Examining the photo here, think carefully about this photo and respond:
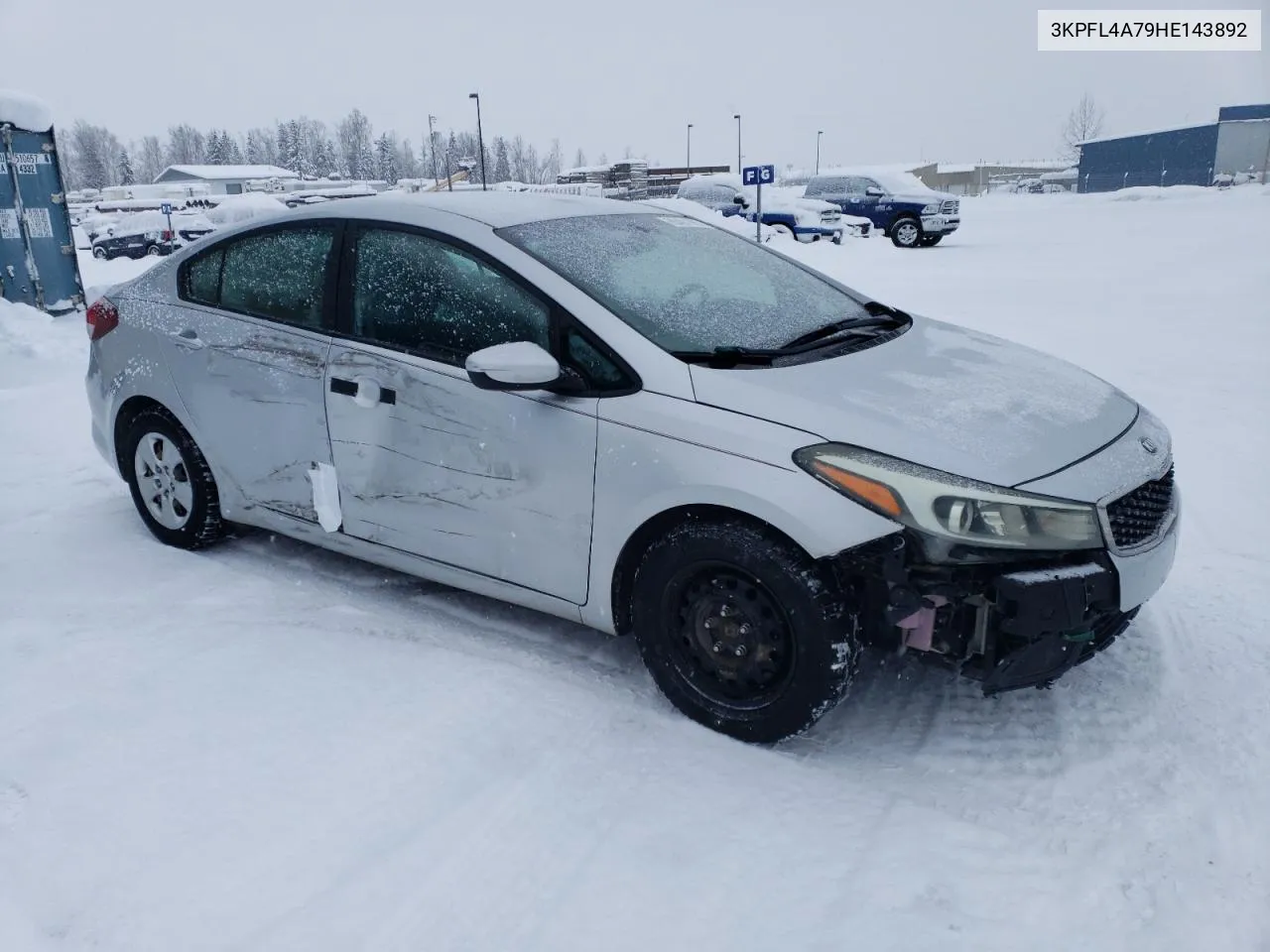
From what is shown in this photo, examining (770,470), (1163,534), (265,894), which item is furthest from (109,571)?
(1163,534)

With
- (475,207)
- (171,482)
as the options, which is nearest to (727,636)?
(475,207)

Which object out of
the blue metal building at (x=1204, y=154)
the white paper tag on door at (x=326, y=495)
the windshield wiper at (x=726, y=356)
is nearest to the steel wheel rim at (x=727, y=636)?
the windshield wiper at (x=726, y=356)

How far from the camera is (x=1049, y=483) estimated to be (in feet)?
8.30

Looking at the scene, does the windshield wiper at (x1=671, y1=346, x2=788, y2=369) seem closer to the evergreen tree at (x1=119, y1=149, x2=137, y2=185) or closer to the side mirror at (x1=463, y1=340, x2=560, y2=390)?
the side mirror at (x1=463, y1=340, x2=560, y2=390)

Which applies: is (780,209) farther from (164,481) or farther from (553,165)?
(553,165)

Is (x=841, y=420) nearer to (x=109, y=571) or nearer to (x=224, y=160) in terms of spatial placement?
(x=109, y=571)

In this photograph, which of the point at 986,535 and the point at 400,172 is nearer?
the point at 986,535

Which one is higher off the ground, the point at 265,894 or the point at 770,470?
the point at 770,470

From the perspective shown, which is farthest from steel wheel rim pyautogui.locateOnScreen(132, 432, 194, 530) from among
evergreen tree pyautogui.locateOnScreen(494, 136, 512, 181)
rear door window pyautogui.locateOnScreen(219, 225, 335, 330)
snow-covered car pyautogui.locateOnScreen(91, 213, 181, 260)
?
evergreen tree pyautogui.locateOnScreen(494, 136, 512, 181)

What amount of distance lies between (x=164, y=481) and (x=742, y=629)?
2.93 metres

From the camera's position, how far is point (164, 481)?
14.1 feet

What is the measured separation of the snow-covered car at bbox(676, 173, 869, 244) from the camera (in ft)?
71.8

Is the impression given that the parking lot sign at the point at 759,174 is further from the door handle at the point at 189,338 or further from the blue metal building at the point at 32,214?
the door handle at the point at 189,338

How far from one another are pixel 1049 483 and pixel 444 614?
7.43 feet
